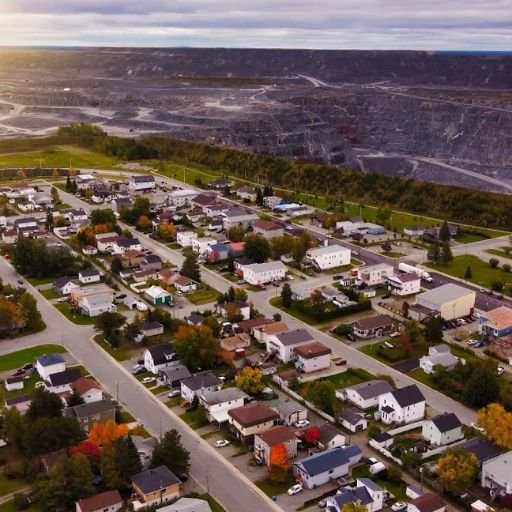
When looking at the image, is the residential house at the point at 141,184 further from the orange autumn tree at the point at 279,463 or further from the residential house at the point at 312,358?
the orange autumn tree at the point at 279,463

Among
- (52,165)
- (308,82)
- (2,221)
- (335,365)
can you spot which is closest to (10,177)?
(52,165)

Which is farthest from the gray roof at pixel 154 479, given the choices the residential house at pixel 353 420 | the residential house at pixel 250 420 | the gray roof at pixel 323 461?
the residential house at pixel 353 420

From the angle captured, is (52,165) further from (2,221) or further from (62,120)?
(62,120)

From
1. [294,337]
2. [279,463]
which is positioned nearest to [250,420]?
[279,463]

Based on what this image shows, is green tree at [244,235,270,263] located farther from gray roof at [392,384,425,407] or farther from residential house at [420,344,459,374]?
gray roof at [392,384,425,407]

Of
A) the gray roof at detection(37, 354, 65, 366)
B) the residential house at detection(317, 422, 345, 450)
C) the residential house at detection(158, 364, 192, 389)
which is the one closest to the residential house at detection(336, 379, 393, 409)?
the residential house at detection(317, 422, 345, 450)

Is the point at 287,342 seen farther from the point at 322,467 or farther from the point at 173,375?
the point at 322,467
